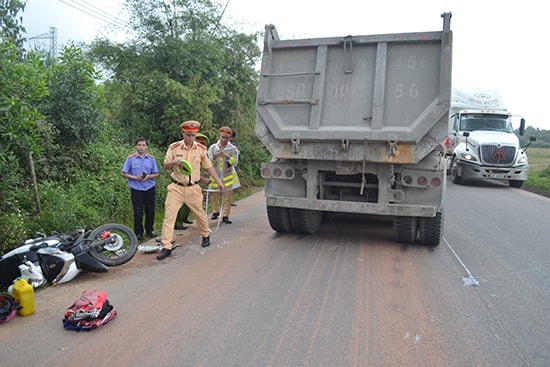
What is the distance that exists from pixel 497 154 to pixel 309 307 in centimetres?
1249

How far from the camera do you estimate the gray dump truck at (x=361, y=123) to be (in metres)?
5.49

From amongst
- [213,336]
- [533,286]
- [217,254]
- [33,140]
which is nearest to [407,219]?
[533,286]

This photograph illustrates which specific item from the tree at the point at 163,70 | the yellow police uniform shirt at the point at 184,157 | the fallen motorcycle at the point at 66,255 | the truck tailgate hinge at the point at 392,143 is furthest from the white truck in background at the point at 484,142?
the fallen motorcycle at the point at 66,255

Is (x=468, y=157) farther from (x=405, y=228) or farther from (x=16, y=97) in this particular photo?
(x=16, y=97)

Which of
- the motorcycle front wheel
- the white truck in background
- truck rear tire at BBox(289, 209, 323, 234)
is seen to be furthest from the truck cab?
the motorcycle front wheel

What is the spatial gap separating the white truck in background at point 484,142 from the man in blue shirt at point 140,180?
395 inches

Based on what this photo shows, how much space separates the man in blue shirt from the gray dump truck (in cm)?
171

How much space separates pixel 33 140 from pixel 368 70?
174 inches

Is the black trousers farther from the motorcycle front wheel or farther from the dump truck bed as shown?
the dump truck bed

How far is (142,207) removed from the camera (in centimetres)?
646

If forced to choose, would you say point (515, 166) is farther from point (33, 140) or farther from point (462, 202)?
point (33, 140)

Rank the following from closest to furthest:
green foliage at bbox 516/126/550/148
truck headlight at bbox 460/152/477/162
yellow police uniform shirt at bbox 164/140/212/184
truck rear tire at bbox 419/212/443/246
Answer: yellow police uniform shirt at bbox 164/140/212/184
truck rear tire at bbox 419/212/443/246
truck headlight at bbox 460/152/477/162
green foliage at bbox 516/126/550/148

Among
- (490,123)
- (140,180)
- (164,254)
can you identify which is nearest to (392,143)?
(164,254)

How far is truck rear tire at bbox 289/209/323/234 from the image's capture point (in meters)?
6.47
